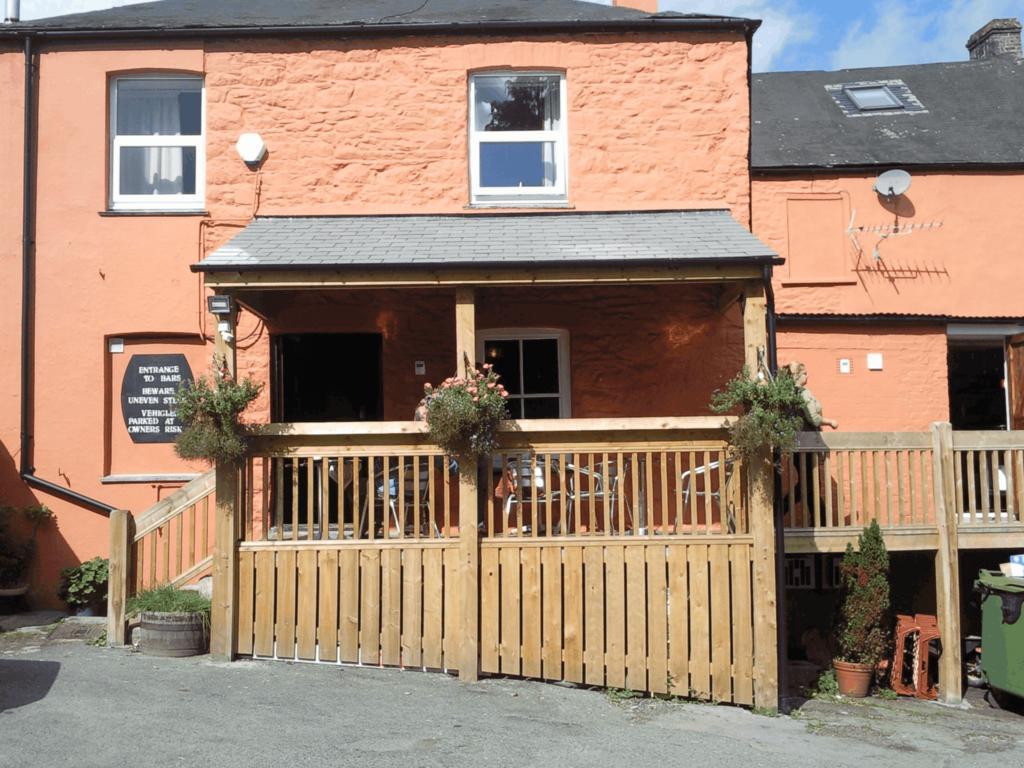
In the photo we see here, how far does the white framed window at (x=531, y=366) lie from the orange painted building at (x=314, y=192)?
0.03 m

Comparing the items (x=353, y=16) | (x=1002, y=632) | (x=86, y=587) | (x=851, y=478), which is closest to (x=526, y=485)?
(x=851, y=478)

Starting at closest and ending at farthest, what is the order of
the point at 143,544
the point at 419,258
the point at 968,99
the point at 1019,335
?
the point at 419,258 < the point at 143,544 < the point at 1019,335 < the point at 968,99

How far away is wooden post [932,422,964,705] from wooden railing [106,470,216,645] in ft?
22.1

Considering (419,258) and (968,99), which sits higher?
(968,99)

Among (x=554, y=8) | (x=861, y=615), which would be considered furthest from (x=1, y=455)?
(x=861, y=615)

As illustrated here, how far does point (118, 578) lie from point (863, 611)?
6731mm

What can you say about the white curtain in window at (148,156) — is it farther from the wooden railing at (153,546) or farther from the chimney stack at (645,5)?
the chimney stack at (645,5)

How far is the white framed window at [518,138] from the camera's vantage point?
33.9ft

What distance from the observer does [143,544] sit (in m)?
8.61

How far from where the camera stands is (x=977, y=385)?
44.0ft

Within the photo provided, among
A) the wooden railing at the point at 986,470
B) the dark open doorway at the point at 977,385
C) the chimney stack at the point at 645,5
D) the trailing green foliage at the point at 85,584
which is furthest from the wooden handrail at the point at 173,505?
the dark open doorway at the point at 977,385

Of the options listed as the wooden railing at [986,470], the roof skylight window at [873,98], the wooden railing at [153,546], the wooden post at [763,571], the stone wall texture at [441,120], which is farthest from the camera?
the roof skylight window at [873,98]

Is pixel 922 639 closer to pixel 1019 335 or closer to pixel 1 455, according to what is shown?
pixel 1019 335

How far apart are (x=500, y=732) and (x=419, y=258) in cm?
383
